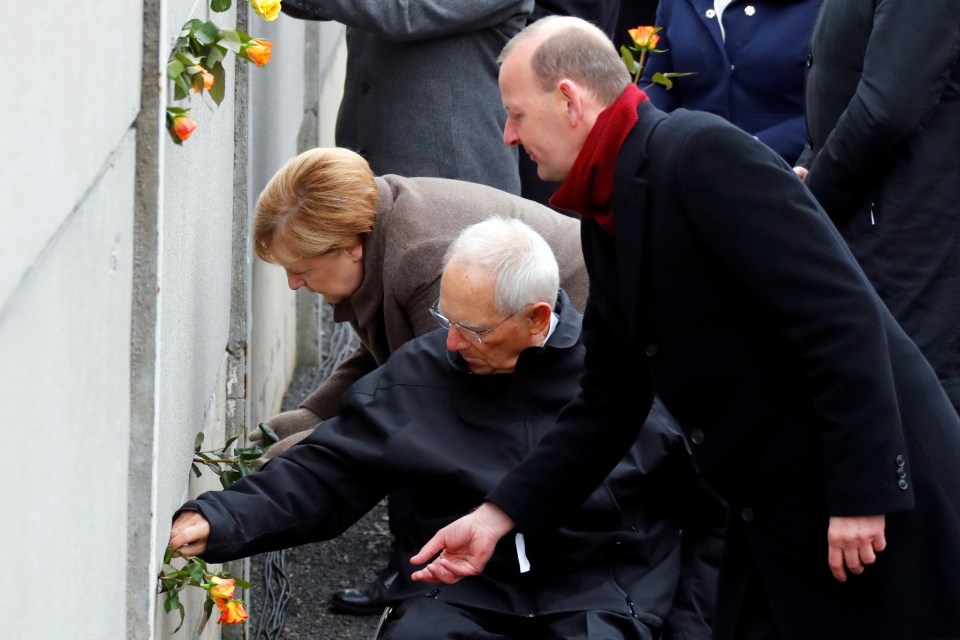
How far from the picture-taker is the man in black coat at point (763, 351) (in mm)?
2018

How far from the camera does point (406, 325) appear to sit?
327cm

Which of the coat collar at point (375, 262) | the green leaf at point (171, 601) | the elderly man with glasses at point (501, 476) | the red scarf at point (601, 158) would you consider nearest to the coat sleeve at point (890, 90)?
the elderly man with glasses at point (501, 476)

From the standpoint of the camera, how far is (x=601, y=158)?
84.2 inches

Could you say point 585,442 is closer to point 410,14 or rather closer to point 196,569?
point 196,569

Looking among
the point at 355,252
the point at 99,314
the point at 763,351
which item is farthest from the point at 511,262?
the point at 99,314

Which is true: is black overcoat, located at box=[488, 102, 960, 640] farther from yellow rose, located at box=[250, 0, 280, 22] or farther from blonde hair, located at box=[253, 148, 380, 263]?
blonde hair, located at box=[253, 148, 380, 263]

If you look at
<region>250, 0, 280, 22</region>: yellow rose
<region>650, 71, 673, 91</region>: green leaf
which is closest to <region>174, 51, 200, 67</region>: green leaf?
<region>250, 0, 280, 22</region>: yellow rose

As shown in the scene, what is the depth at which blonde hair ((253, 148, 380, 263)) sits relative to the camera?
10.2 ft

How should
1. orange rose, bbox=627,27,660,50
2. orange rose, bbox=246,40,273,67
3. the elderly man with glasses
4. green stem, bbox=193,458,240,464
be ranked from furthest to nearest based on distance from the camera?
orange rose, bbox=627,27,660,50 → green stem, bbox=193,458,240,464 → the elderly man with glasses → orange rose, bbox=246,40,273,67

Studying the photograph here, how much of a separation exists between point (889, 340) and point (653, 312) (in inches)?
14.7

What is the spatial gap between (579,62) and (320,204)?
3.56 ft

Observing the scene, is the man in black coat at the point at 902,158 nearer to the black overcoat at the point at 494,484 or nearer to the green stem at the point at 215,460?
the black overcoat at the point at 494,484

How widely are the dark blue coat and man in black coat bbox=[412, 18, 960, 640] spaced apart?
1.83 metres

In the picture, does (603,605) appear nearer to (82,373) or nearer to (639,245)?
(639,245)
